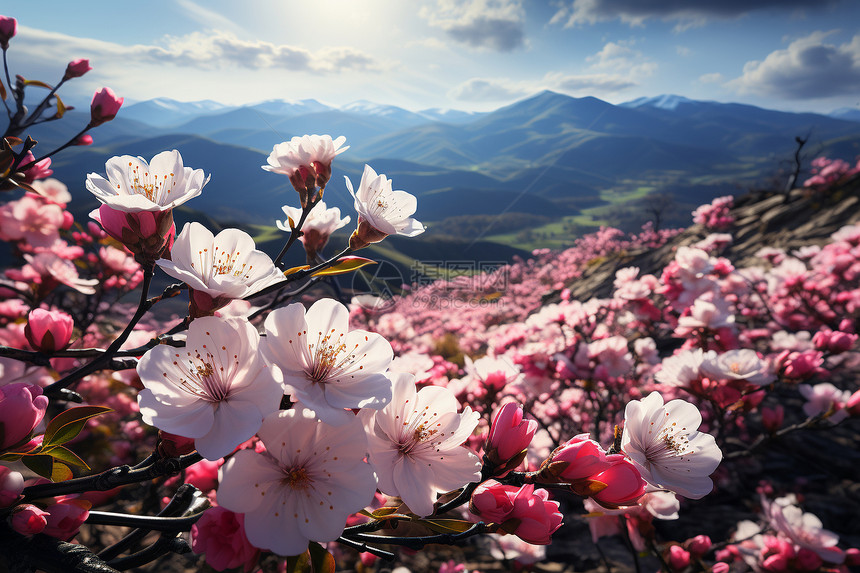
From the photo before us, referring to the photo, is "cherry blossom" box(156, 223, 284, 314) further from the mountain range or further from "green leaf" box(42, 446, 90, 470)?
the mountain range

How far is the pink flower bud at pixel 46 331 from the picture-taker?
26.8 inches

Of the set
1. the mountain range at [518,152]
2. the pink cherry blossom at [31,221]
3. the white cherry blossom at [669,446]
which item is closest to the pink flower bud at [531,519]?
the white cherry blossom at [669,446]

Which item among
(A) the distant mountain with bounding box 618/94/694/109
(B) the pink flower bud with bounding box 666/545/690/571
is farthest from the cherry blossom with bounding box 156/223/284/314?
(A) the distant mountain with bounding box 618/94/694/109

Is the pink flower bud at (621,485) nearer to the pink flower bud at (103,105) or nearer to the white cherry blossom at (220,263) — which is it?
the white cherry blossom at (220,263)

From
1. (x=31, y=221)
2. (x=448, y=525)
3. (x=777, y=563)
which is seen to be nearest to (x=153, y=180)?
(x=448, y=525)

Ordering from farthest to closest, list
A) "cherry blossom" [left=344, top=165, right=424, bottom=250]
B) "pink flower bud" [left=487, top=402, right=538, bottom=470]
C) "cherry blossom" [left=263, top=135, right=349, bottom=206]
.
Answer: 1. "cherry blossom" [left=263, top=135, right=349, bottom=206]
2. "cherry blossom" [left=344, top=165, right=424, bottom=250]
3. "pink flower bud" [left=487, top=402, right=538, bottom=470]

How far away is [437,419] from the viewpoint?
0.59 m

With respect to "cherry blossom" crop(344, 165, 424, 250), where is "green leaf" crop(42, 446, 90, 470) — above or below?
below

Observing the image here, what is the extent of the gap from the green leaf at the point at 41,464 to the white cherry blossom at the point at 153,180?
0.35 m

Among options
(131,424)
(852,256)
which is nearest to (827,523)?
(852,256)

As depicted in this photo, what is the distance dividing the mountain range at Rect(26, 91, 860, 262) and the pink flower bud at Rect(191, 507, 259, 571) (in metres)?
26.5

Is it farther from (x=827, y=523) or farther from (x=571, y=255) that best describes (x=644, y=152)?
(x=827, y=523)

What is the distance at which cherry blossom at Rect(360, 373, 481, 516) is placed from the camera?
21.5 inches

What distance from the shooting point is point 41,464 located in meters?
0.49
